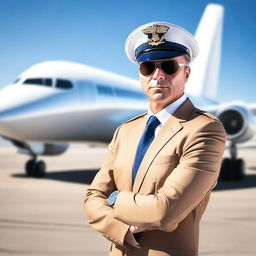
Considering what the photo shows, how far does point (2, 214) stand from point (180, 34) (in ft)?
18.6

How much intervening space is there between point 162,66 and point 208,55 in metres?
24.1

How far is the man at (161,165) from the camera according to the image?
5.19 feet

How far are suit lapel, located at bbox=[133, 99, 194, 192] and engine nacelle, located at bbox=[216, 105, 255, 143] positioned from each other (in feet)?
35.6

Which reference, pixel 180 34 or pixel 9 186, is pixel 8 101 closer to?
pixel 9 186

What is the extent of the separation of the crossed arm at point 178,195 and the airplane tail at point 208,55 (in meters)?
22.3

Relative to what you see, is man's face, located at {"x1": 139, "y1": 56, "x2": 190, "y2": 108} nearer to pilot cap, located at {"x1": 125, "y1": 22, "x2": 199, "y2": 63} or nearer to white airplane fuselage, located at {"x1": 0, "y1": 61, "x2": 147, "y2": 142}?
pilot cap, located at {"x1": 125, "y1": 22, "x2": 199, "y2": 63}

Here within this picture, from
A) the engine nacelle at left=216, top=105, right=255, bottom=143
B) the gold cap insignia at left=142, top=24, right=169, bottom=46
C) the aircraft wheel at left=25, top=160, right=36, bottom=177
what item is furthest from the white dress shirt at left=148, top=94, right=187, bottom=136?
the aircraft wheel at left=25, top=160, right=36, bottom=177

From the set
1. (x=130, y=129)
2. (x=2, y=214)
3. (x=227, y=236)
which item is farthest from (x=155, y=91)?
(x=2, y=214)

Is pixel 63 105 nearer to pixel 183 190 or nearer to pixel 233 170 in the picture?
pixel 233 170

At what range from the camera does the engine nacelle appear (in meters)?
12.2

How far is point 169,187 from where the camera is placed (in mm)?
1567

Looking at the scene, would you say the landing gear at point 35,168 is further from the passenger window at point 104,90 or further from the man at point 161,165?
the man at point 161,165

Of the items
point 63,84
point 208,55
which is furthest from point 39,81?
point 208,55

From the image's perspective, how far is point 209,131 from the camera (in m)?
1.64
